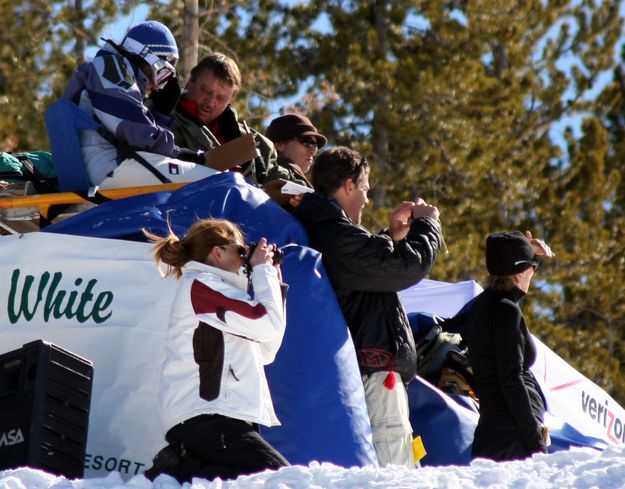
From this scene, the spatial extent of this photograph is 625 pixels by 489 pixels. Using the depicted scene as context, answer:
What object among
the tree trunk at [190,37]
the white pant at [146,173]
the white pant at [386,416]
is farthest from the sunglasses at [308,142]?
the tree trunk at [190,37]

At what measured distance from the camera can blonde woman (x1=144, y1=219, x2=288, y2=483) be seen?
4.08 m

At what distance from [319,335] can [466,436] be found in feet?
4.16

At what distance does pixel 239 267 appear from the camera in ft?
14.4

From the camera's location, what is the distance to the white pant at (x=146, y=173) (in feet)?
18.7

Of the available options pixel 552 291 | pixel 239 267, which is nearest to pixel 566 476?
pixel 239 267

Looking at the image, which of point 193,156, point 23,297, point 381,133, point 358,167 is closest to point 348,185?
point 358,167

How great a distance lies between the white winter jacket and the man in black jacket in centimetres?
91

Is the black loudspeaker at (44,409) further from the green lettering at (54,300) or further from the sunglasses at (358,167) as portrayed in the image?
the sunglasses at (358,167)

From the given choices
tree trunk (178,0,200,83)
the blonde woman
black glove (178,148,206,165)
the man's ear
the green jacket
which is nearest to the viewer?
the blonde woman

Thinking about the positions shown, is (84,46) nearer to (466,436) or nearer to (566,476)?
(466,436)

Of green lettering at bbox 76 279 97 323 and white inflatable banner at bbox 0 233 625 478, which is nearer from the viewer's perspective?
white inflatable banner at bbox 0 233 625 478

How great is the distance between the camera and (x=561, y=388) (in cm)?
706

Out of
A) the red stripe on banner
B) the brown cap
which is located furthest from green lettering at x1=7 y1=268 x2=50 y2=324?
the red stripe on banner

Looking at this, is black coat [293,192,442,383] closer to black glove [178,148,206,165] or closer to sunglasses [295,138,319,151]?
black glove [178,148,206,165]
